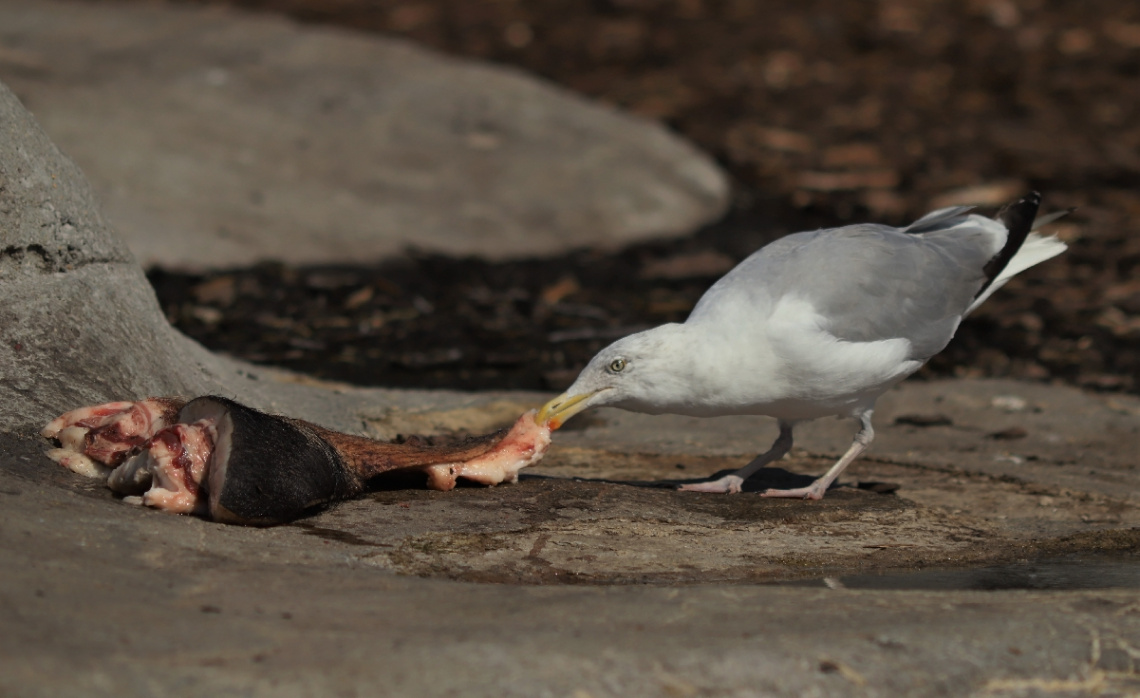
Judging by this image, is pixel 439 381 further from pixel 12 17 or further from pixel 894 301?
pixel 12 17

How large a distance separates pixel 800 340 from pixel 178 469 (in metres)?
2.15

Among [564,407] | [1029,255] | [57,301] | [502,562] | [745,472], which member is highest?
[1029,255]

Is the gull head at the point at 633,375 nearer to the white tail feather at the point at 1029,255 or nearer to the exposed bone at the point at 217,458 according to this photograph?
the exposed bone at the point at 217,458

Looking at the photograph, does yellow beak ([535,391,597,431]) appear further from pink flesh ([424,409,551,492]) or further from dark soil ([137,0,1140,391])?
dark soil ([137,0,1140,391])

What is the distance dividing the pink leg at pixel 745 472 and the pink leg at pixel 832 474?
0.40 feet

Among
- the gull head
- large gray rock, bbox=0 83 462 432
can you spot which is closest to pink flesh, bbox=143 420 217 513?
large gray rock, bbox=0 83 462 432

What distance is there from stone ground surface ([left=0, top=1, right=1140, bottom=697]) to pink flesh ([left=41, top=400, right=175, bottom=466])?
0.31 ft

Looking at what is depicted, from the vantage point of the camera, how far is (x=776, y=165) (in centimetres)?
1171

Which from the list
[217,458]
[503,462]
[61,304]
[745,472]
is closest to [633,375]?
[503,462]

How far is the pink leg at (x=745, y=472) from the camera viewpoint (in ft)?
16.1

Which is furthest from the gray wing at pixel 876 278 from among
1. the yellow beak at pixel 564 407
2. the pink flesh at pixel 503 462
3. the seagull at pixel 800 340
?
the pink flesh at pixel 503 462

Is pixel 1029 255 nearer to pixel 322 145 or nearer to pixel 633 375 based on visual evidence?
pixel 633 375

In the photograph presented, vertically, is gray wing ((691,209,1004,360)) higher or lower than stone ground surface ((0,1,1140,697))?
higher

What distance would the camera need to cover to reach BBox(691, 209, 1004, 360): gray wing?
4840 mm
